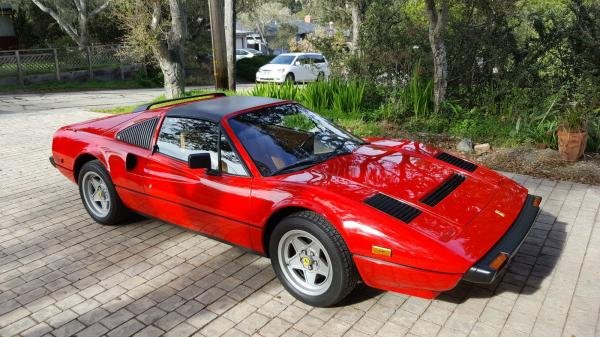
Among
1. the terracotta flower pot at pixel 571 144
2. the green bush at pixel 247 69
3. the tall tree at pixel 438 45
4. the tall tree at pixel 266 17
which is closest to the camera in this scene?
the terracotta flower pot at pixel 571 144

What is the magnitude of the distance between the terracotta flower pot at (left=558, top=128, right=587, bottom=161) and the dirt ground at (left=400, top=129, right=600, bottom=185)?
88 millimetres

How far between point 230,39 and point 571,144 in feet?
30.4

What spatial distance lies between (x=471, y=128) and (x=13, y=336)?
22.8 feet

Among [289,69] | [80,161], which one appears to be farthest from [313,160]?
[289,69]

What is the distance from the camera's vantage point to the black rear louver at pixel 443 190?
10.9 ft

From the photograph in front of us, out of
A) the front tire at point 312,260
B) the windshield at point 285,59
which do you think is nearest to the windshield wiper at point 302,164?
the front tire at point 312,260

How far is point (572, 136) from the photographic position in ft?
20.7

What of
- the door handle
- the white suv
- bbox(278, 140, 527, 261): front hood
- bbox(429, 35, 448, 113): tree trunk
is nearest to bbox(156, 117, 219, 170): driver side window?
the door handle

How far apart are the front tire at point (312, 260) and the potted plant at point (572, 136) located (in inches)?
181

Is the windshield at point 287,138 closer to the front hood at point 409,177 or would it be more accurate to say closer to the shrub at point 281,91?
the front hood at point 409,177

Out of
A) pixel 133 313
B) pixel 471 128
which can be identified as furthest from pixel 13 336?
pixel 471 128

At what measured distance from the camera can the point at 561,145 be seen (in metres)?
6.42

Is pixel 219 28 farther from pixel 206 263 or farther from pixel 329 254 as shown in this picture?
pixel 329 254

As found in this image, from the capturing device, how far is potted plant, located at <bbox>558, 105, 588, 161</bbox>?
20.7ft
